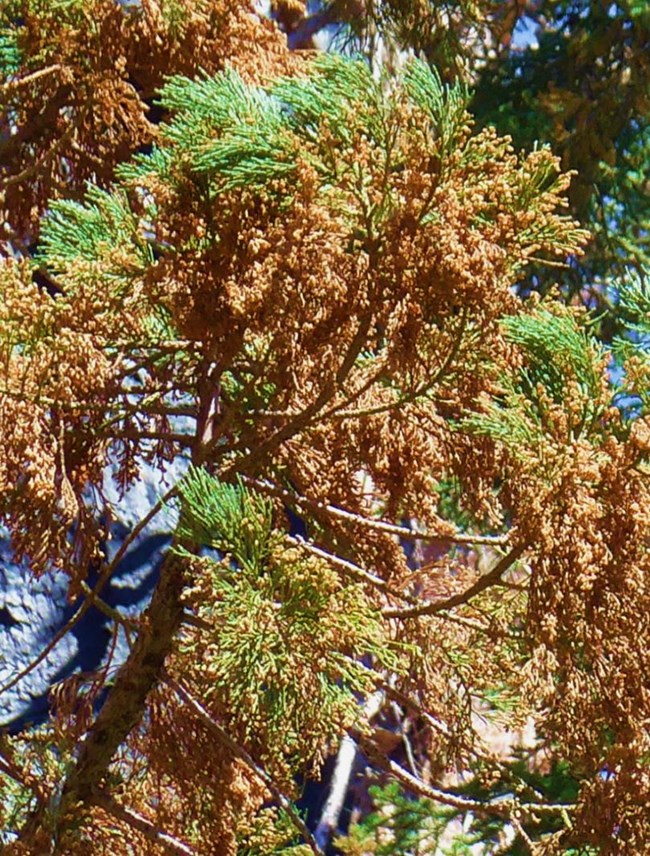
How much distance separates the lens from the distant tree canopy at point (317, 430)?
2705mm

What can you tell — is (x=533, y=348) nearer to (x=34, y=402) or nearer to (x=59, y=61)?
(x=34, y=402)

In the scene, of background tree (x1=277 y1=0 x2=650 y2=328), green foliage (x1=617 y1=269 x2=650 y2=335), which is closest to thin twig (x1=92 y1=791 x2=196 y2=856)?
green foliage (x1=617 y1=269 x2=650 y2=335)

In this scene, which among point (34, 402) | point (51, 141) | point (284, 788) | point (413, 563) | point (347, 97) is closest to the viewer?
point (347, 97)

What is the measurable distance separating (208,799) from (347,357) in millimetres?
1546

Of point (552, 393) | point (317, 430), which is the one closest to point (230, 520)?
point (552, 393)

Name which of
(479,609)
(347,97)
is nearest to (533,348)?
(347,97)

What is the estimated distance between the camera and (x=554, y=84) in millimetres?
7656

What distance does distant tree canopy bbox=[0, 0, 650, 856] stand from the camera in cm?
271

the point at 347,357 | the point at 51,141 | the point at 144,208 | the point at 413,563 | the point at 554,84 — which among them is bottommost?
the point at 347,357

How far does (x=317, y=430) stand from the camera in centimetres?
371

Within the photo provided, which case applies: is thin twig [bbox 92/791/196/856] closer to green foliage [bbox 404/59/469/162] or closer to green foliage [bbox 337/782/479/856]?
green foliage [bbox 404/59/469/162]

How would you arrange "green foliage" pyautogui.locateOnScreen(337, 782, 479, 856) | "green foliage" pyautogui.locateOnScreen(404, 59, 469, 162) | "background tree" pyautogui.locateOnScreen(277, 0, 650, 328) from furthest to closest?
1. "background tree" pyautogui.locateOnScreen(277, 0, 650, 328)
2. "green foliage" pyautogui.locateOnScreen(337, 782, 479, 856)
3. "green foliage" pyautogui.locateOnScreen(404, 59, 469, 162)

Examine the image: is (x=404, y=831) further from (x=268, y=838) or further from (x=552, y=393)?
(x=552, y=393)

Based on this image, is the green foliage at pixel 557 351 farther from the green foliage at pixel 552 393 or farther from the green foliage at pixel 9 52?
the green foliage at pixel 9 52
